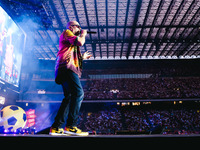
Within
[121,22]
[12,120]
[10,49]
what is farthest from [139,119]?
[10,49]

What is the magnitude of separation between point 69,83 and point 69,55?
0.41 metres

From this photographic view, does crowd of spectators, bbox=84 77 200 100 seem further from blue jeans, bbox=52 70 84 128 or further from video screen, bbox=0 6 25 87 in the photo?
blue jeans, bbox=52 70 84 128

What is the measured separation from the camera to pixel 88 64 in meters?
23.7

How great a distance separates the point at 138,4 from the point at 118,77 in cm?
1284

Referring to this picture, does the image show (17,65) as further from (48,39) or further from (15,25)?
(48,39)

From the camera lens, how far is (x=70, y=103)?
2027mm

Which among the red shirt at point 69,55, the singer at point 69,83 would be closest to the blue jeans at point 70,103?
the singer at point 69,83

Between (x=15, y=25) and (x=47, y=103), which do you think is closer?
(x=15, y=25)

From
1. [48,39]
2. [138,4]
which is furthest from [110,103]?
[138,4]

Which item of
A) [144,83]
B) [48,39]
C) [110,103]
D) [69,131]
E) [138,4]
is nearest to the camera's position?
[69,131]

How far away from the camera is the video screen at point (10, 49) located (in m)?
5.16
